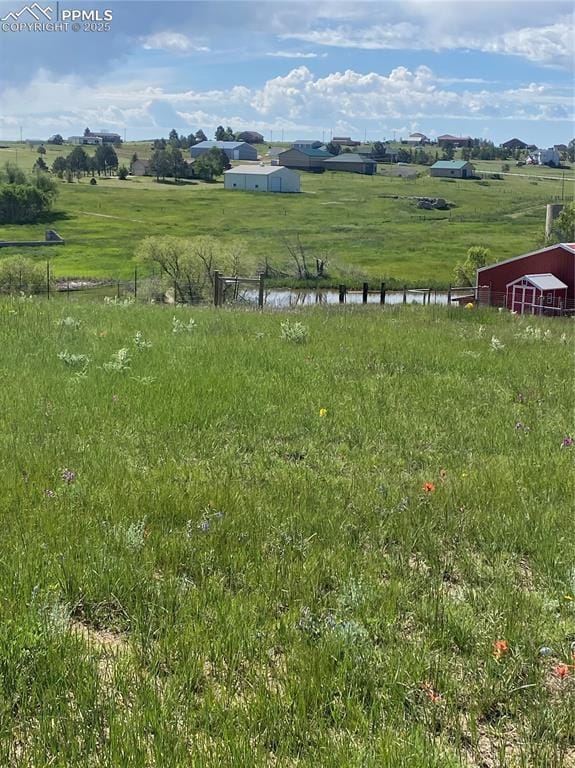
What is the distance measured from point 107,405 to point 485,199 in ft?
508

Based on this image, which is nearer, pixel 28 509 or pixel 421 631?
pixel 421 631

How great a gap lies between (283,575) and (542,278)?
1604 inches

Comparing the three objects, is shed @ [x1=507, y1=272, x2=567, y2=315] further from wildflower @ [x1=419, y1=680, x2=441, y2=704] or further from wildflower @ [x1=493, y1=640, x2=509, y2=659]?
wildflower @ [x1=419, y1=680, x2=441, y2=704]

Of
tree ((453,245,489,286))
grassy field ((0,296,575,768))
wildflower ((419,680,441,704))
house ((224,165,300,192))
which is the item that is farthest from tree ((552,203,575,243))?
house ((224,165,300,192))

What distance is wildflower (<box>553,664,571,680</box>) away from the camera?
142 inches

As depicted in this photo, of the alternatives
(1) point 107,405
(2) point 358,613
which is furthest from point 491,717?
(1) point 107,405

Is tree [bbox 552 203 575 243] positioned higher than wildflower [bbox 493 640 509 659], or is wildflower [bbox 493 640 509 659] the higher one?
tree [bbox 552 203 575 243]

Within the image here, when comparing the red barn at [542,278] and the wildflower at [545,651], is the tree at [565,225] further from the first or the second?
the wildflower at [545,651]

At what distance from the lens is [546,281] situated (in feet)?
136

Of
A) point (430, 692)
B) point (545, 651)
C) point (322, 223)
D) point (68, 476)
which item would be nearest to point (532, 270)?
point (68, 476)

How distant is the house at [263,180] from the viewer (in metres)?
163

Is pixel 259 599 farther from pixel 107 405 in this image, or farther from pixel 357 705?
pixel 107 405

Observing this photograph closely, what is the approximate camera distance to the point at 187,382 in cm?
980

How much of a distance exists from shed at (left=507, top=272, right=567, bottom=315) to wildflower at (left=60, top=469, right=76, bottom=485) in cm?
3730
